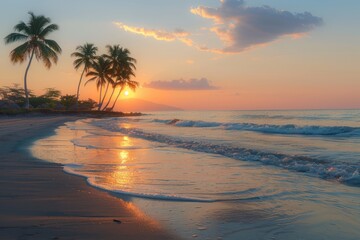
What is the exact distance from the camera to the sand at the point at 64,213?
273 cm

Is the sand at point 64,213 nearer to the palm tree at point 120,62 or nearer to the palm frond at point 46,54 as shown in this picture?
the palm frond at point 46,54

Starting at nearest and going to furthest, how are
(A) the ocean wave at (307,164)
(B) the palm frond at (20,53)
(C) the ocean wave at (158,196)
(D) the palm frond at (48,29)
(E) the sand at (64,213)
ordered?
1. (E) the sand at (64,213)
2. (C) the ocean wave at (158,196)
3. (A) the ocean wave at (307,164)
4. (B) the palm frond at (20,53)
5. (D) the palm frond at (48,29)

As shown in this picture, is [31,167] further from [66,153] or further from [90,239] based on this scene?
[90,239]

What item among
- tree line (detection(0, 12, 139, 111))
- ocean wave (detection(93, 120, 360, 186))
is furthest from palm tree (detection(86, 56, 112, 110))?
ocean wave (detection(93, 120, 360, 186))

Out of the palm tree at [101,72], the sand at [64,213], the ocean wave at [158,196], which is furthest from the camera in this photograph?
the palm tree at [101,72]

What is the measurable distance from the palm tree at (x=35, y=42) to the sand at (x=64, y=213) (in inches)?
1385

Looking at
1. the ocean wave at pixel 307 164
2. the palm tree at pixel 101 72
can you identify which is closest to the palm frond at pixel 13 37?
the palm tree at pixel 101 72

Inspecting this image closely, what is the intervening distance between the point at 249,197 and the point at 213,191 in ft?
1.71

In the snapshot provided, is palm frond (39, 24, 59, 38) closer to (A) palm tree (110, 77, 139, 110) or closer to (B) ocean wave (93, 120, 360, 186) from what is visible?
(A) palm tree (110, 77, 139, 110)

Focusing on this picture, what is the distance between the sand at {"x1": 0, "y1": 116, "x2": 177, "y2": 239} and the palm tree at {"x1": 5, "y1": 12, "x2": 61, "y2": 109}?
115ft

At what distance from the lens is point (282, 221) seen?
3230 millimetres

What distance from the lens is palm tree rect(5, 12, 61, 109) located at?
36844 mm

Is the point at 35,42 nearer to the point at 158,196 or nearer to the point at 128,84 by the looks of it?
the point at 128,84

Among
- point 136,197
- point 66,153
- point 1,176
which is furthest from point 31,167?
point 136,197
